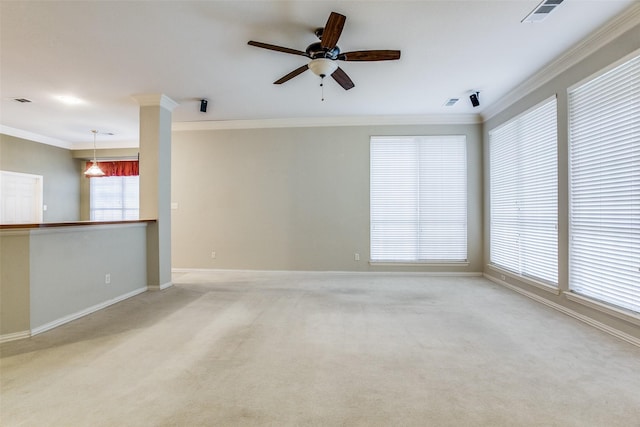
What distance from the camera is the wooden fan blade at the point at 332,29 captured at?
2197 mm

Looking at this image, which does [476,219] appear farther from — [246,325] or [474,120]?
[246,325]

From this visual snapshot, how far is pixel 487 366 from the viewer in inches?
84.0

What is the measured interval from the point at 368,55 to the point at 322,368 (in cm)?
270

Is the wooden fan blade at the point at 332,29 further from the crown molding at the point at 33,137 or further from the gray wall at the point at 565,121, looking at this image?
the crown molding at the point at 33,137

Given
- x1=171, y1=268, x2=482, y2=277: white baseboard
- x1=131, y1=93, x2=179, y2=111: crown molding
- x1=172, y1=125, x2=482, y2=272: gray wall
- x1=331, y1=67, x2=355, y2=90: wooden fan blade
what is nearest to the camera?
x1=331, y1=67, x2=355, y2=90: wooden fan blade

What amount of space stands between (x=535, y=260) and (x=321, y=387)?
3.47 metres

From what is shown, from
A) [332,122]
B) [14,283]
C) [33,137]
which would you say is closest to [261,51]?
[332,122]

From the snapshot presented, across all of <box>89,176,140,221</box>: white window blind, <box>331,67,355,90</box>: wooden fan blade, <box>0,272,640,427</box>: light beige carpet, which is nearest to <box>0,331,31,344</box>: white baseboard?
<box>0,272,640,427</box>: light beige carpet

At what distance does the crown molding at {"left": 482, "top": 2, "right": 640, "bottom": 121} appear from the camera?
2504mm

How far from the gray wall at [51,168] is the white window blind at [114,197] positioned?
373 mm

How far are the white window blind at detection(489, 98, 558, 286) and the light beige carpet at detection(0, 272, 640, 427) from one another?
781mm

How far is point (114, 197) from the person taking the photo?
7.13m

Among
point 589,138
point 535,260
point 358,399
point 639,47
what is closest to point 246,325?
point 358,399

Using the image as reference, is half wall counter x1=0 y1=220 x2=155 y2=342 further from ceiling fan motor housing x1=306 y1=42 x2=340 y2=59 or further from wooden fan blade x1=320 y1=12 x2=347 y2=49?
wooden fan blade x1=320 y1=12 x2=347 y2=49
